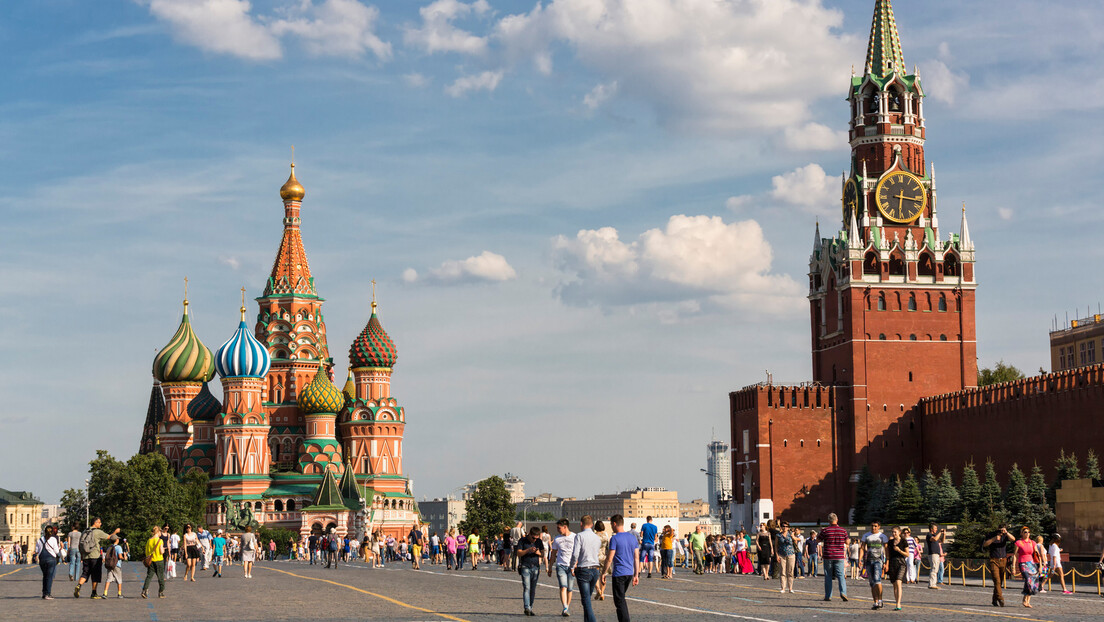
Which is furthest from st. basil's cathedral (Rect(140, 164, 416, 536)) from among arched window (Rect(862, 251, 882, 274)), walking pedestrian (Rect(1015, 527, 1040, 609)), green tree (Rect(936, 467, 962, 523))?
walking pedestrian (Rect(1015, 527, 1040, 609))

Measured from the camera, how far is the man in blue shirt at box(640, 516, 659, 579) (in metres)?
34.7

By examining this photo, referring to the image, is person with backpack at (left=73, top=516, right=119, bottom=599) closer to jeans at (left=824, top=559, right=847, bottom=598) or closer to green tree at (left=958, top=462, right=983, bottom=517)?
jeans at (left=824, top=559, right=847, bottom=598)

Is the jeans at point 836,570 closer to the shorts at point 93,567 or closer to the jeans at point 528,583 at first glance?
the jeans at point 528,583

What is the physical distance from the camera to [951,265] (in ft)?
289

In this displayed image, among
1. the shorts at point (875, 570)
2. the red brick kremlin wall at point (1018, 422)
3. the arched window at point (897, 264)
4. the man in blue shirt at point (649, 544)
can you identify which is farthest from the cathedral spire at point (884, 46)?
the shorts at point (875, 570)

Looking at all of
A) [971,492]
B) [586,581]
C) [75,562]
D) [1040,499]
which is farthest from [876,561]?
[971,492]

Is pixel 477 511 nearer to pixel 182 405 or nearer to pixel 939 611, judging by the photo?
pixel 182 405

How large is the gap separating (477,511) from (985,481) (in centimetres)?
4363

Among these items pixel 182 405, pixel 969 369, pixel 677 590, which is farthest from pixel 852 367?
pixel 677 590

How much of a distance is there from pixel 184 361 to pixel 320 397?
11.9m

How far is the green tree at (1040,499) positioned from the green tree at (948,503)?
5469mm

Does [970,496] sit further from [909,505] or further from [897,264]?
[897,264]

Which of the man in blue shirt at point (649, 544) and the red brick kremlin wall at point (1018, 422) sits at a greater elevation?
the red brick kremlin wall at point (1018, 422)

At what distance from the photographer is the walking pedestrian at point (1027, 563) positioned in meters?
25.3
